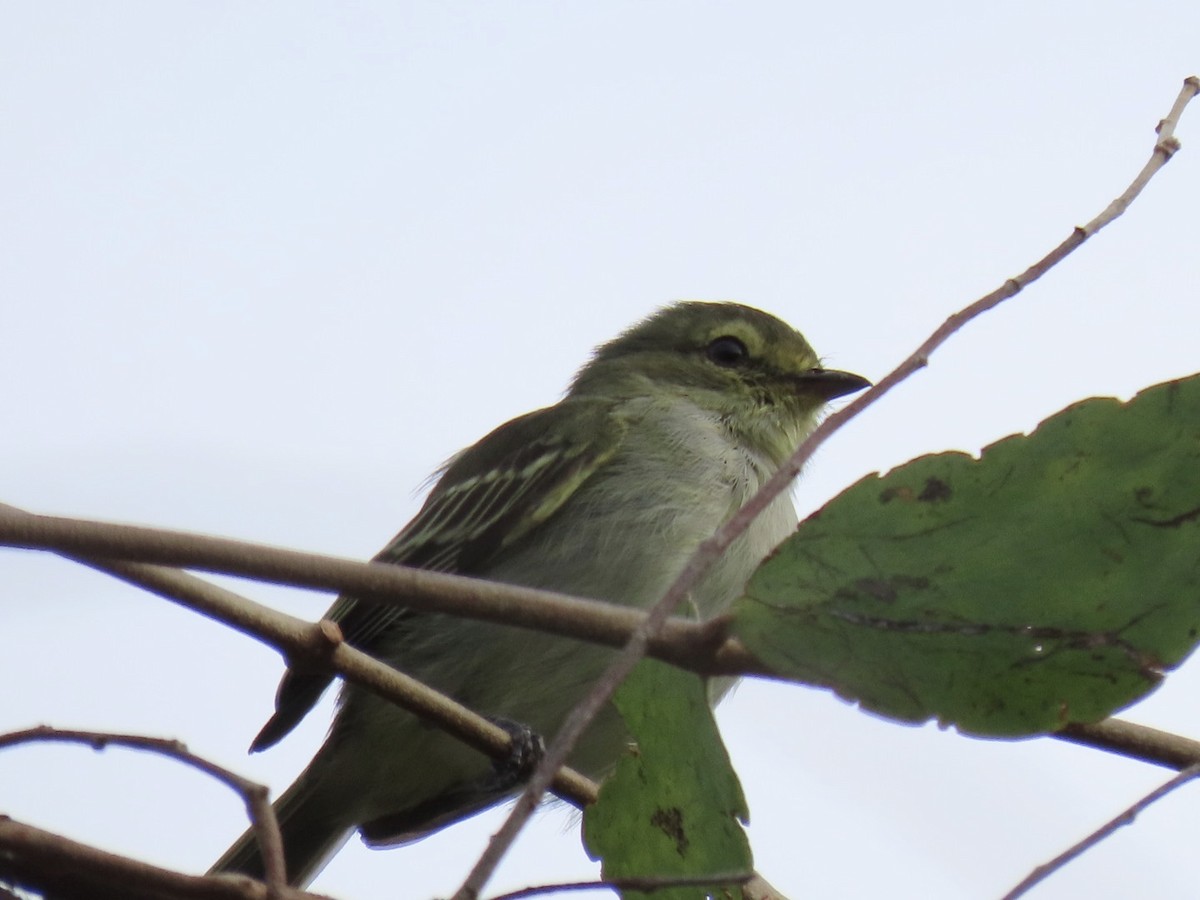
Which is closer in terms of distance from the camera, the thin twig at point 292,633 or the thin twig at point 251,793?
the thin twig at point 251,793

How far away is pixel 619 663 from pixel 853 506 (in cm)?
69

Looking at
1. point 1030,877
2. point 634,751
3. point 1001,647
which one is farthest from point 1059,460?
point 634,751

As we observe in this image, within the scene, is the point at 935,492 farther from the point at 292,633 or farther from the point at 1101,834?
the point at 292,633

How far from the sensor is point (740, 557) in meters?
5.27

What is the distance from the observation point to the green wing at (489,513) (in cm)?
574

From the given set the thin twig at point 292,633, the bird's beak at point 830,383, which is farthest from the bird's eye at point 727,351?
the thin twig at point 292,633

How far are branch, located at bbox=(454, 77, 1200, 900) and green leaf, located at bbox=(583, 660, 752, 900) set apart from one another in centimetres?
61

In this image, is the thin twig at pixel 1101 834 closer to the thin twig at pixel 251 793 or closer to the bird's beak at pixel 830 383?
the thin twig at pixel 251 793

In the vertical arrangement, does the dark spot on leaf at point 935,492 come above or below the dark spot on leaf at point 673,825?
above

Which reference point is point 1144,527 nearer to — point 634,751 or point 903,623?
point 903,623

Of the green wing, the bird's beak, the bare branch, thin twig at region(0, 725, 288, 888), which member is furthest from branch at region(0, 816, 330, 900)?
the bird's beak

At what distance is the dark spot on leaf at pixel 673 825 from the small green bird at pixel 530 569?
92.6 inches

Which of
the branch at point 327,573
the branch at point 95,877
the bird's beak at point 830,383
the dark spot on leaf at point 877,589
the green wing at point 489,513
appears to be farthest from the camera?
the bird's beak at point 830,383

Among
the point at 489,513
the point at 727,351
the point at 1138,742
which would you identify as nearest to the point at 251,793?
the point at 1138,742
